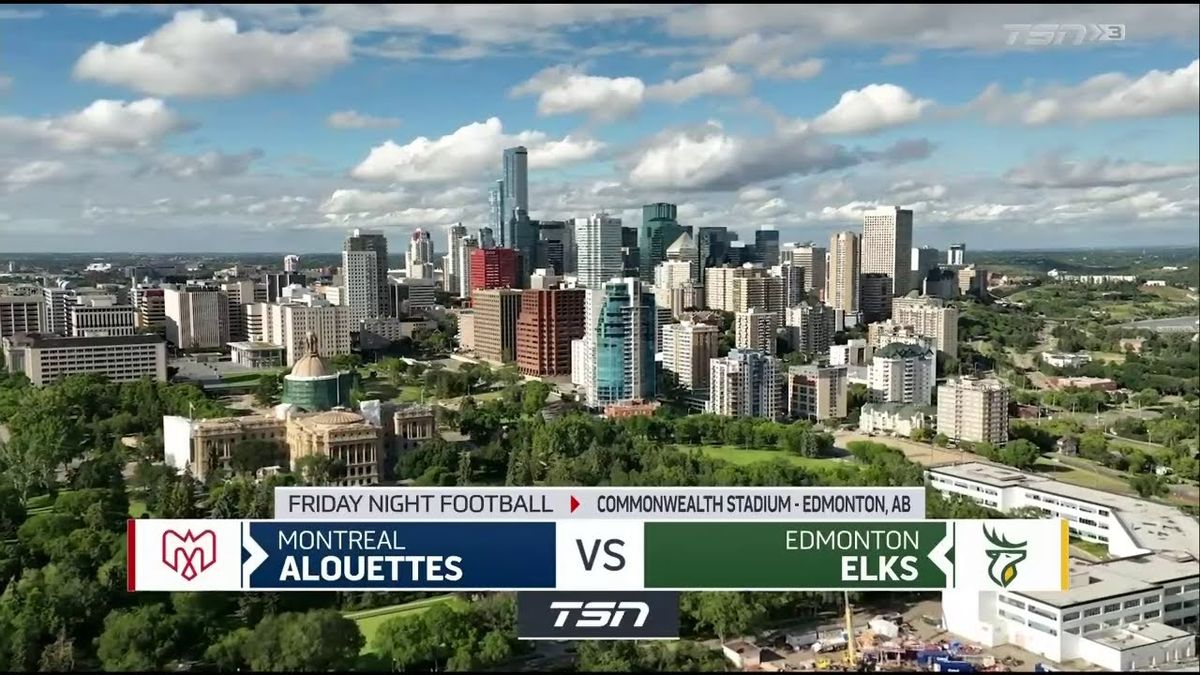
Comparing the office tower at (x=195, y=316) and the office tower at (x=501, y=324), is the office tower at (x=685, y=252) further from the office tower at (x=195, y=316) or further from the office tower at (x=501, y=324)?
the office tower at (x=195, y=316)

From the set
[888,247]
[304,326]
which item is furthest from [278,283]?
[888,247]

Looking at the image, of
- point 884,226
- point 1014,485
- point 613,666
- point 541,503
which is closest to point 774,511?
point 541,503

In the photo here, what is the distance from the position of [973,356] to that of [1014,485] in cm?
632

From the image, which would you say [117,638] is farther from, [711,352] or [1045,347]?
[1045,347]

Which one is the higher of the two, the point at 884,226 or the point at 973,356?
the point at 884,226

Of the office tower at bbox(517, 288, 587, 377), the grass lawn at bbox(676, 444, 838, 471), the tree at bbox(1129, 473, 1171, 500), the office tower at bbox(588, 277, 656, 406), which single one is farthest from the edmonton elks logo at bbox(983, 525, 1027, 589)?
the office tower at bbox(517, 288, 587, 377)

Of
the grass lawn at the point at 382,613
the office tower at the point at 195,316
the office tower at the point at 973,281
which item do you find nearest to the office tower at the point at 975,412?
the grass lawn at the point at 382,613

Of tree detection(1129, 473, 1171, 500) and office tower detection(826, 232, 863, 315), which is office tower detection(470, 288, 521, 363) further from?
tree detection(1129, 473, 1171, 500)

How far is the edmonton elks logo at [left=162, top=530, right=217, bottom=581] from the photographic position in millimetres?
2719

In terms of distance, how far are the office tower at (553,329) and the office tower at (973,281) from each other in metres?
6.43

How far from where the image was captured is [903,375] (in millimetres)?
10188

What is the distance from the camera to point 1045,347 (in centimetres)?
1209

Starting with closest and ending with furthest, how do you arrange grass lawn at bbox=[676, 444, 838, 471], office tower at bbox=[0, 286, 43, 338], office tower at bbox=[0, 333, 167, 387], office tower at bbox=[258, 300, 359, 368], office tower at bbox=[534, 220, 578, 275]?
grass lawn at bbox=[676, 444, 838, 471] → office tower at bbox=[0, 333, 167, 387] → office tower at bbox=[0, 286, 43, 338] → office tower at bbox=[258, 300, 359, 368] → office tower at bbox=[534, 220, 578, 275]

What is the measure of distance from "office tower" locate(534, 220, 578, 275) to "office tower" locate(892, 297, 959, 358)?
844 cm
